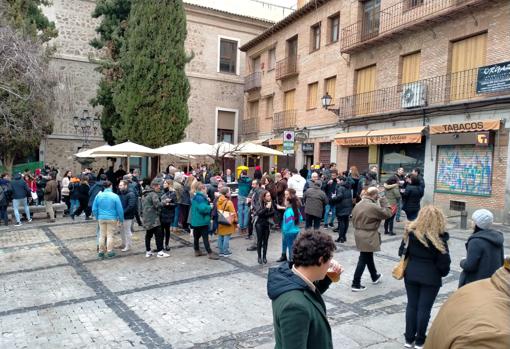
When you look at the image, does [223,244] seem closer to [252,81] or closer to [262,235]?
[262,235]

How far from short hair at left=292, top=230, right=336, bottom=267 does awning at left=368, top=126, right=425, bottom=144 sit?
1389 centimetres

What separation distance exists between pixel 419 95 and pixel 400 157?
2.64 metres

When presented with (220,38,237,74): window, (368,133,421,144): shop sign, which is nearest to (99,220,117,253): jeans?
(368,133,421,144): shop sign

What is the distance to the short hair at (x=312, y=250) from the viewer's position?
7.88ft

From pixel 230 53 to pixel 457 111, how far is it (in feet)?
63.3

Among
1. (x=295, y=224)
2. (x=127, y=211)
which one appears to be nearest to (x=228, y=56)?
(x=127, y=211)

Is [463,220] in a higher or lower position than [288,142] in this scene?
lower

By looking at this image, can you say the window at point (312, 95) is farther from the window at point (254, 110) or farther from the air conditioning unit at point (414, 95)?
the air conditioning unit at point (414, 95)

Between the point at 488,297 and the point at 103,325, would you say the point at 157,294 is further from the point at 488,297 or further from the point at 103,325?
the point at 488,297

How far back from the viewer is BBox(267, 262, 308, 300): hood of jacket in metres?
2.19

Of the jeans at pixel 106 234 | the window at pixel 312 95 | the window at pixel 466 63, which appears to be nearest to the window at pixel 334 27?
the window at pixel 312 95

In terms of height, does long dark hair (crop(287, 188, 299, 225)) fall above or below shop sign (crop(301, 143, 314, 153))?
below

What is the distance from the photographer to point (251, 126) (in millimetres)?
28609

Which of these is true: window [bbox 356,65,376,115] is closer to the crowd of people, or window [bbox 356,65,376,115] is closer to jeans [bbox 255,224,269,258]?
the crowd of people
